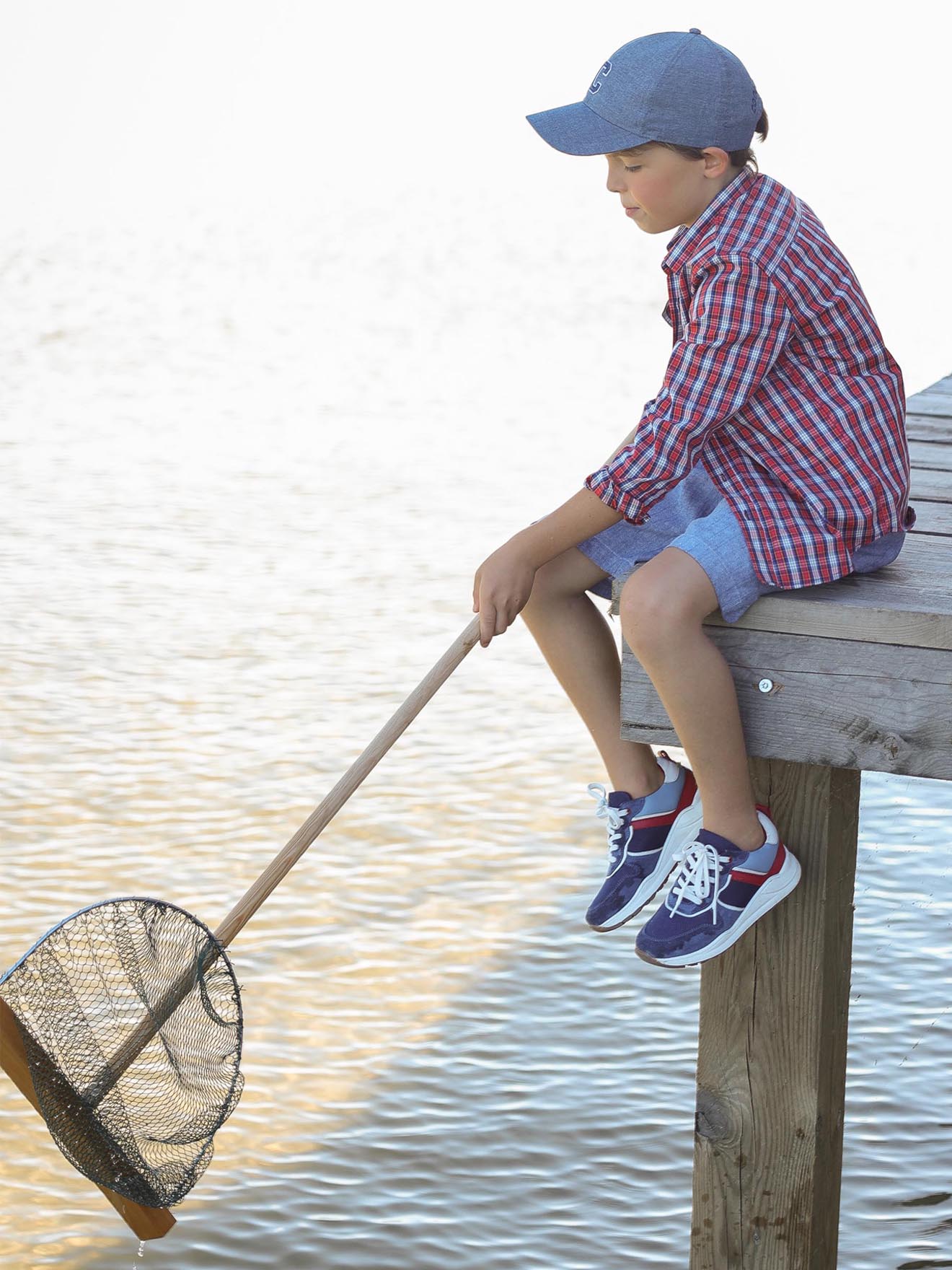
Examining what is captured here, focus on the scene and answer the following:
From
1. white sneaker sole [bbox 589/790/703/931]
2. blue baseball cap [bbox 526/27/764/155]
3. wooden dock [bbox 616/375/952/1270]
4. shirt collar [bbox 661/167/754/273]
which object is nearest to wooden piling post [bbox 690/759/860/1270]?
wooden dock [bbox 616/375/952/1270]

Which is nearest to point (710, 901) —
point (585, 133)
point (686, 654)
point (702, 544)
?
point (686, 654)

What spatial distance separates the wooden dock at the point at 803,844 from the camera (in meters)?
1.90

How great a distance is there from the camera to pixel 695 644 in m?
1.91

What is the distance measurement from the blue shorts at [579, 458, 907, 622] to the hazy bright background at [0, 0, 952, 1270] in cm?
50

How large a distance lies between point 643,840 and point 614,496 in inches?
17.1

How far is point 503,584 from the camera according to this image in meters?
2.08

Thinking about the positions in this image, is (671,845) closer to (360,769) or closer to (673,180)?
(360,769)

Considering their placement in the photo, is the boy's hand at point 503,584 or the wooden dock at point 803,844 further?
the boy's hand at point 503,584

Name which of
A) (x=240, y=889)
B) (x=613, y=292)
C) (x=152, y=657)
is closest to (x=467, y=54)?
(x=613, y=292)

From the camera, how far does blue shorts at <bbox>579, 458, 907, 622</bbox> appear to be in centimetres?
193

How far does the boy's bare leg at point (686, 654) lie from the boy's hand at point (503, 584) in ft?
0.51

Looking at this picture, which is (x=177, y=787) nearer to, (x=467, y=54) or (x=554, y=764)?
(x=554, y=764)

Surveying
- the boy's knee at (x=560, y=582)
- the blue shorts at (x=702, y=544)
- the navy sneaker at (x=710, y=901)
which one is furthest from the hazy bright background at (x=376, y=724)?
the navy sneaker at (x=710, y=901)

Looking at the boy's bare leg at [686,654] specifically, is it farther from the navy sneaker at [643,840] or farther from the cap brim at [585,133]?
the cap brim at [585,133]
